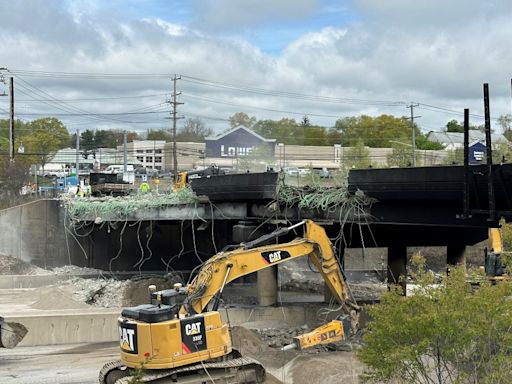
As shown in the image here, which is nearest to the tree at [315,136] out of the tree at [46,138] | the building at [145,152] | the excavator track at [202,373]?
the building at [145,152]

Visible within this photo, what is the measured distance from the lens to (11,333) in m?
20.9

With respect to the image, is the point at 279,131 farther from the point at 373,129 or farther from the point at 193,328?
the point at 193,328

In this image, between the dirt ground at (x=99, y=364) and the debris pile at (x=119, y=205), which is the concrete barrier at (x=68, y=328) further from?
the debris pile at (x=119, y=205)

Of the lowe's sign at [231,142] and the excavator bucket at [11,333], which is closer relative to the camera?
the excavator bucket at [11,333]

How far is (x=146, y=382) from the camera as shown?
13906mm

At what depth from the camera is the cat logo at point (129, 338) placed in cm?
1395

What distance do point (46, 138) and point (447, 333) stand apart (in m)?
119

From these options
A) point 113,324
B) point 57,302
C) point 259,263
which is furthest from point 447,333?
point 57,302

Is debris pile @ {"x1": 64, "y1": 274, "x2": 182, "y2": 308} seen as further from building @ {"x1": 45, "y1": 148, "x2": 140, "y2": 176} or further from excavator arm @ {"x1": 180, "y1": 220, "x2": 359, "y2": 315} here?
building @ {"x1": 45, "y1": 148, "x2": 140, "y2": 176}

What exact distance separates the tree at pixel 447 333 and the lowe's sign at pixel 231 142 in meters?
81.9

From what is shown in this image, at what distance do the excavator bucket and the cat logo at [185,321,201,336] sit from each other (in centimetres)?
787

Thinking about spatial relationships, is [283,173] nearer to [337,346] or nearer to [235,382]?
[337,346]

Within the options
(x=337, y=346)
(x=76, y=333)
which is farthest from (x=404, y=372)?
(x=76, y=333)

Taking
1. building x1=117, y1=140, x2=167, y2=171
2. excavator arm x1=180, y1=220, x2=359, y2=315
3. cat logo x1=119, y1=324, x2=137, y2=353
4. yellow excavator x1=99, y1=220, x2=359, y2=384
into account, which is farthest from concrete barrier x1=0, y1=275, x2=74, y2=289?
building x1=117, y1=140, x2=167, y2=171
